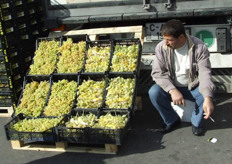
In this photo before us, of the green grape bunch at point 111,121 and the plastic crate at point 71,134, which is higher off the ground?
the green grape bunch at point 111,121

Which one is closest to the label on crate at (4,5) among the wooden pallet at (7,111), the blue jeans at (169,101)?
the wooden pallet at (7,111)

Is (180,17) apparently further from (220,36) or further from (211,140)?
(211,140)

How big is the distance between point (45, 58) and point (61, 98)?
0.99 metres

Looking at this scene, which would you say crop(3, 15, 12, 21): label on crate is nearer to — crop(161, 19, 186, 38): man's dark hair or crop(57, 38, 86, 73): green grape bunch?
crop(57, 38, 86, 73): green grape bunch

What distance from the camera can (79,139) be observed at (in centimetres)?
451

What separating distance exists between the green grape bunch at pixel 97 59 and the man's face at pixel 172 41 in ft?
4.32

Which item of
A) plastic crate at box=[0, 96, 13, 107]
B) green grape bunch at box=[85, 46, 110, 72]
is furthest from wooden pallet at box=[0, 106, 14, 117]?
green grape bunch at box=[85, 46, 110, 72]

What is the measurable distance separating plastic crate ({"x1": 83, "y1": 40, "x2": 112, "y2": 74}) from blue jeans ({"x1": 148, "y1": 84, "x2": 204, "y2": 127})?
0.96 m

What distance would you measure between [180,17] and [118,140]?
248cm

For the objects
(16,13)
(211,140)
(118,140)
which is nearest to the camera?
(118,140)

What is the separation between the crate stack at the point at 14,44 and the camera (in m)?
5.80

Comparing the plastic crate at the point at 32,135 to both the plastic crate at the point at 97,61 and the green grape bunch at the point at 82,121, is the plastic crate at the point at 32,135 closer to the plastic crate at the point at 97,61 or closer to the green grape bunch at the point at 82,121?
the green grape bunch at the point at 82,121

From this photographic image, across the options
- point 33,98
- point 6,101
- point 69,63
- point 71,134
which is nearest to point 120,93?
point 71,134

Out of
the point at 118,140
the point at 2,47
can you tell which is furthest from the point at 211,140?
the point at 2,47
